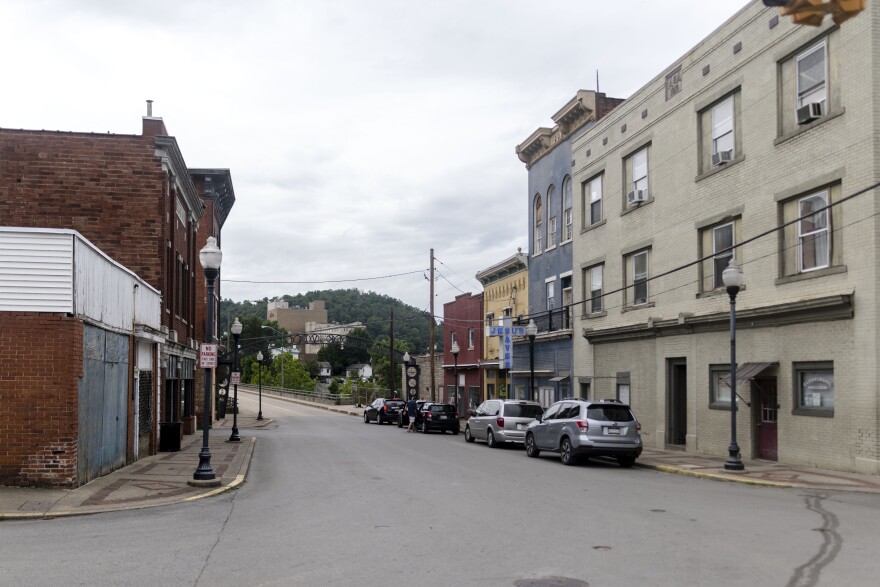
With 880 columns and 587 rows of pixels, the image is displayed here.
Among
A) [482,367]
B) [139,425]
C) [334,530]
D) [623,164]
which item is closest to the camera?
[334,530]

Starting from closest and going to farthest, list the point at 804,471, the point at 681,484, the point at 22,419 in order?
the point at 22,419 → the point at 681,484 → the point at 804,471

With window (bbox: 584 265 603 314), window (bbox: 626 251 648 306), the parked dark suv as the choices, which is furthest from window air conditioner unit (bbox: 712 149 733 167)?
the parked dark suv

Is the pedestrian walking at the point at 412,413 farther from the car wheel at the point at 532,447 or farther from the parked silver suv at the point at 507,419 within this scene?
the car wheel at the point at 532,447

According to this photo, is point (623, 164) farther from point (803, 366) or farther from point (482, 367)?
point (482, 367)

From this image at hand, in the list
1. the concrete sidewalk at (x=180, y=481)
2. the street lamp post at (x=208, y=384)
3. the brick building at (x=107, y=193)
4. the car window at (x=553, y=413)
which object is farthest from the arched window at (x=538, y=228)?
the street lamp post at (x=208, y=384)

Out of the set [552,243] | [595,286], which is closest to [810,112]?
[595,286]

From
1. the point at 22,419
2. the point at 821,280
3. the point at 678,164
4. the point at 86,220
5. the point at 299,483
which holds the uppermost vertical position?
the point at 678,164

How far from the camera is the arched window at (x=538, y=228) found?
38.0 m

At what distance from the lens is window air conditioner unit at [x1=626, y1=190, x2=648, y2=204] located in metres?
27.9

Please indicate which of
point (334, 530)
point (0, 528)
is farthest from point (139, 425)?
point (334, 530)

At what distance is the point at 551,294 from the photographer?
3681cm

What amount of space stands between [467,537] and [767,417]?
44.3ft

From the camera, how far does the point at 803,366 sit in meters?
19.9

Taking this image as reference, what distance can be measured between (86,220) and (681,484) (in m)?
17.6
